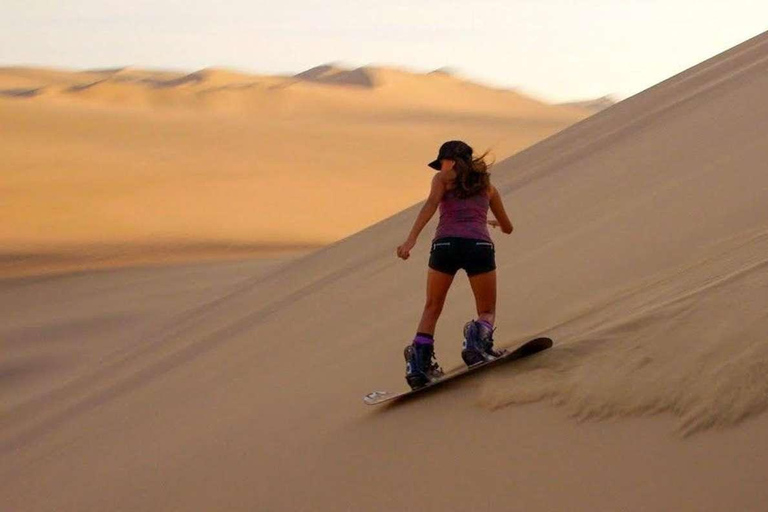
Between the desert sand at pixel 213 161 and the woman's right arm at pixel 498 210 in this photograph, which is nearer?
the woman's right arm at pixel 498 210

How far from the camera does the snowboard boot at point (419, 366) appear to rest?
218 inches

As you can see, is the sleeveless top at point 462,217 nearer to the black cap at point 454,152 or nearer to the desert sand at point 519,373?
the black cap at point 454,152

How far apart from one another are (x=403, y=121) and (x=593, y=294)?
5748cm

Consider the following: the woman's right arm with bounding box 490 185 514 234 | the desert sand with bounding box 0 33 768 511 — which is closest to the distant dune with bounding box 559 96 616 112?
the desert sand with bounding box 0 33 768 511

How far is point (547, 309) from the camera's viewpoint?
6766 mm

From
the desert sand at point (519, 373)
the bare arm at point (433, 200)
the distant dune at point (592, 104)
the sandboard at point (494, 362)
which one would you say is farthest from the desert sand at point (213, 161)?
the bare arm at point (433, 200)

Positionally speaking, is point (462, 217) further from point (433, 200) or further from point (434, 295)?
point (434, 295)

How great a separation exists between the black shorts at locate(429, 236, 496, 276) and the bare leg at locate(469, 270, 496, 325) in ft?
0.08

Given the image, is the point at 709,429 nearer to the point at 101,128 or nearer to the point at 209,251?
the point at 209,251

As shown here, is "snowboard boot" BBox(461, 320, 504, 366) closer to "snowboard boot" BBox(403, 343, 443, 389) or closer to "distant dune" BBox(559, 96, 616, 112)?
"snowboard boot" BBox(403, 343, 443, 389)

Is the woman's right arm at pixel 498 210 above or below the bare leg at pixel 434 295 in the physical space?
above

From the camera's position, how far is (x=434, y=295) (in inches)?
218

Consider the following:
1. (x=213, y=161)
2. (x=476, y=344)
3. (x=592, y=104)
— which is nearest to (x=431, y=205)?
(x=476, y=344)

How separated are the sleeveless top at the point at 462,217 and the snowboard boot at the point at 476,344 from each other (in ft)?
1.15
